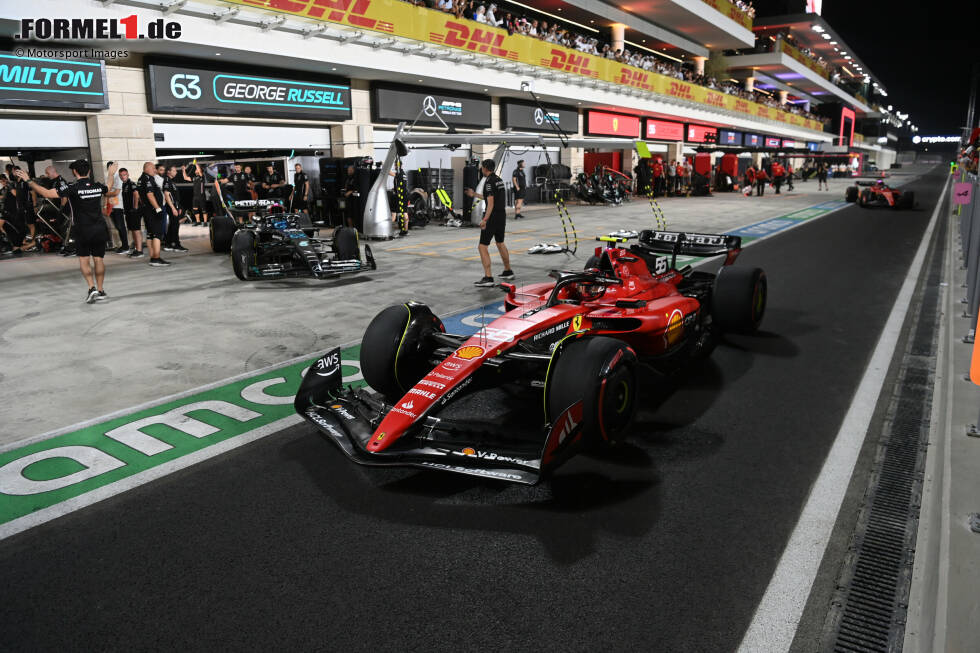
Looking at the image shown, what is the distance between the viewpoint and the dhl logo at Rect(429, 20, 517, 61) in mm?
21250

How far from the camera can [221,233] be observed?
13695 mm

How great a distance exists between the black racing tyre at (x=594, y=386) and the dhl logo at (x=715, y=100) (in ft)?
140

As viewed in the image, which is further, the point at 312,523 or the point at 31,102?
the point at 31,102

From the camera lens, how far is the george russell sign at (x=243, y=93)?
51.9 ft

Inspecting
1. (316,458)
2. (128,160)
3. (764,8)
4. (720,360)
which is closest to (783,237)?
(720,360)

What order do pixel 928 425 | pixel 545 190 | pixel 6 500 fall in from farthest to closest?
pixel 545 190, pixel 928 425, pixel 6 500

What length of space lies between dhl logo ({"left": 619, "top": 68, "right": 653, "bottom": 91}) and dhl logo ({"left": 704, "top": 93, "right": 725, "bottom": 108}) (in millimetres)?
9131

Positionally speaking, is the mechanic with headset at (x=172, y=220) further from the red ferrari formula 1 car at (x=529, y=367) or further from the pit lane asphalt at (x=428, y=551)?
the pit lane asphalt at (x=428, y=551)

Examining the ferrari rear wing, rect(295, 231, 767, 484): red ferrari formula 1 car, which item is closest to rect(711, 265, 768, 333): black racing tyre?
rect(295, 231, 767, 484): red ferrari formula 1 car

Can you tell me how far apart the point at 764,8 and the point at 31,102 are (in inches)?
2902

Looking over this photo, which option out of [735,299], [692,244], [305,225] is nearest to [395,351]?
[735,299]

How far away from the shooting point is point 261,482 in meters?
3.88

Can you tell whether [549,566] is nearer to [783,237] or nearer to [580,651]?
[580,651]

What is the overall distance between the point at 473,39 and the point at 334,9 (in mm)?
6483
